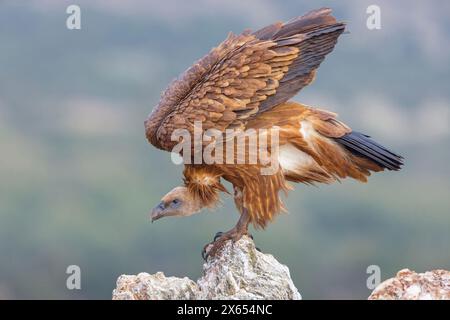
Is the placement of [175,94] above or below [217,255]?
above

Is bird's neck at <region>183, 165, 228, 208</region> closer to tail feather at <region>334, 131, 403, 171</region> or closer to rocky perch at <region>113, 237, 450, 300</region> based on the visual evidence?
rocky perch at <region>113, 237, 450, 300</region>

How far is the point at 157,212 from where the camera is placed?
25.4 feet

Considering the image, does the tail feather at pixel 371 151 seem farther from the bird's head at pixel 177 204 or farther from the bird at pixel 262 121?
the bird's head at pixel 177 204

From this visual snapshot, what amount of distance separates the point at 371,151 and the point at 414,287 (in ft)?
4.54

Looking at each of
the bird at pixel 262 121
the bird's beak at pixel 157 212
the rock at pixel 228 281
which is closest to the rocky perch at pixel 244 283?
the rock at pixel 228 281

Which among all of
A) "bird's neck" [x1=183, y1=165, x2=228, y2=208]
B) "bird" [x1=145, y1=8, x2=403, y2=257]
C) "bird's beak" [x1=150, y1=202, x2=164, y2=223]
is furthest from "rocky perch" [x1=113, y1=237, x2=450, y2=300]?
"bird's beak" [x1=150, y1=202, x2=164, y2=223]

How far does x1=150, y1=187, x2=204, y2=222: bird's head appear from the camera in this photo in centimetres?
774

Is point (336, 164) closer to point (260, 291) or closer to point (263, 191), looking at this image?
point (263, 191)

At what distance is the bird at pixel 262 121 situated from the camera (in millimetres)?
7223

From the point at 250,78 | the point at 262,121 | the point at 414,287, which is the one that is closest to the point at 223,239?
the point at 262,121

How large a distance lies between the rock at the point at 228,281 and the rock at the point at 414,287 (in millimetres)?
881
